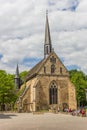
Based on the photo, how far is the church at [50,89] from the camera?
7062 centimetres

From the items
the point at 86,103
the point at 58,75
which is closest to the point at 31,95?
the point at 58,75

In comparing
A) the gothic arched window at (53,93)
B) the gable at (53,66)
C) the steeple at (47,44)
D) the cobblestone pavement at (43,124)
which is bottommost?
the cobblestone pavement at (43,124)

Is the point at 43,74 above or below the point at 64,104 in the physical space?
above

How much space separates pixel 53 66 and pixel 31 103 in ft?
33.9

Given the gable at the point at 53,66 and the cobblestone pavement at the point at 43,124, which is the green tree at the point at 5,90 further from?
the cobblestone pavement at the point at 43,124

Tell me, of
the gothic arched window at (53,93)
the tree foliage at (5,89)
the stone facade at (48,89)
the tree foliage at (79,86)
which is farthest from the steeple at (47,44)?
the tree foliage at (79,86)

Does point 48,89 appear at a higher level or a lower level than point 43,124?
higher

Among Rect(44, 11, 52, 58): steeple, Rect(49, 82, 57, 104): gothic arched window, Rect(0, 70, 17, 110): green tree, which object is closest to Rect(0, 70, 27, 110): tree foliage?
Rect(0, 70, 17, 110): green tree

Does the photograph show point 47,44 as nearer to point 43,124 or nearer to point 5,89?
point 5,89

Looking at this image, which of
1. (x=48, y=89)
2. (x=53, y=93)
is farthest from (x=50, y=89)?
(x=53, y=93)

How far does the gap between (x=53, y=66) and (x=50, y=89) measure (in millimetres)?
5602

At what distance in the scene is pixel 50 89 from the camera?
7219cm

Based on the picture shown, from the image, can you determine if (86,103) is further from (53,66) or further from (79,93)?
(53,66)

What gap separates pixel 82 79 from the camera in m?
92.2
